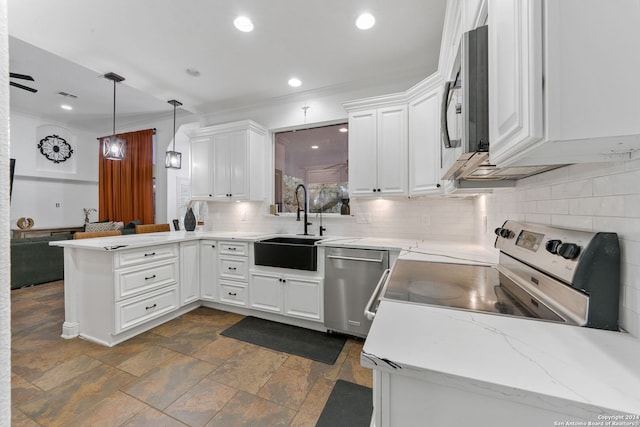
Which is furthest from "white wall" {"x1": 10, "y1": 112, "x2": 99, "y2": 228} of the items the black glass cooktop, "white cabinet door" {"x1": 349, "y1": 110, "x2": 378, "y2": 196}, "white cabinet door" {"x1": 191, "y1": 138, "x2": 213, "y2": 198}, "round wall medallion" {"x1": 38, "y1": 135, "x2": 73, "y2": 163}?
the black glass cooktop

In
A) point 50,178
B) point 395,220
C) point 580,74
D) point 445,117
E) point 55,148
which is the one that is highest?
point 55,148

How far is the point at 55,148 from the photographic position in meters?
5.76

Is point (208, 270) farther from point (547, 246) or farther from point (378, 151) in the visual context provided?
point (547, 246)

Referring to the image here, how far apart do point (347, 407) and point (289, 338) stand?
37.5 inches

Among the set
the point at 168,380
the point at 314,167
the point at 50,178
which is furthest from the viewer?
the point at 50,178

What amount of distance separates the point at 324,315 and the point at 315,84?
264 centimetres

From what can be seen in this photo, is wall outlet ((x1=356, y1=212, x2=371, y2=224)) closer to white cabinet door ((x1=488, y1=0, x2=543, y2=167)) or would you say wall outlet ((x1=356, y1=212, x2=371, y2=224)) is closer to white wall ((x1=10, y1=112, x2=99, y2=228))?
white cabinet door ((x1=488, y1=0, x2=543, y2=167))

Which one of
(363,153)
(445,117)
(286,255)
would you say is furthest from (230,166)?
(445,117)

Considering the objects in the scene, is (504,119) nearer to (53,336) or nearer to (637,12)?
(637,12)

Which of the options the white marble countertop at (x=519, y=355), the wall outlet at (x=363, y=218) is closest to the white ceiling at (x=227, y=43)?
the wall outlet at (x=363, y=218)

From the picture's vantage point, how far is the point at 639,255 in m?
0.63

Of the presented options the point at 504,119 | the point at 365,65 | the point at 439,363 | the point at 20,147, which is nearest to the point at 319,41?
the point at 365,65

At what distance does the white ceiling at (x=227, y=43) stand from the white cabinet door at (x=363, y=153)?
23.6 inches

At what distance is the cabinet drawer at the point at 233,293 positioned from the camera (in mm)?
2857
